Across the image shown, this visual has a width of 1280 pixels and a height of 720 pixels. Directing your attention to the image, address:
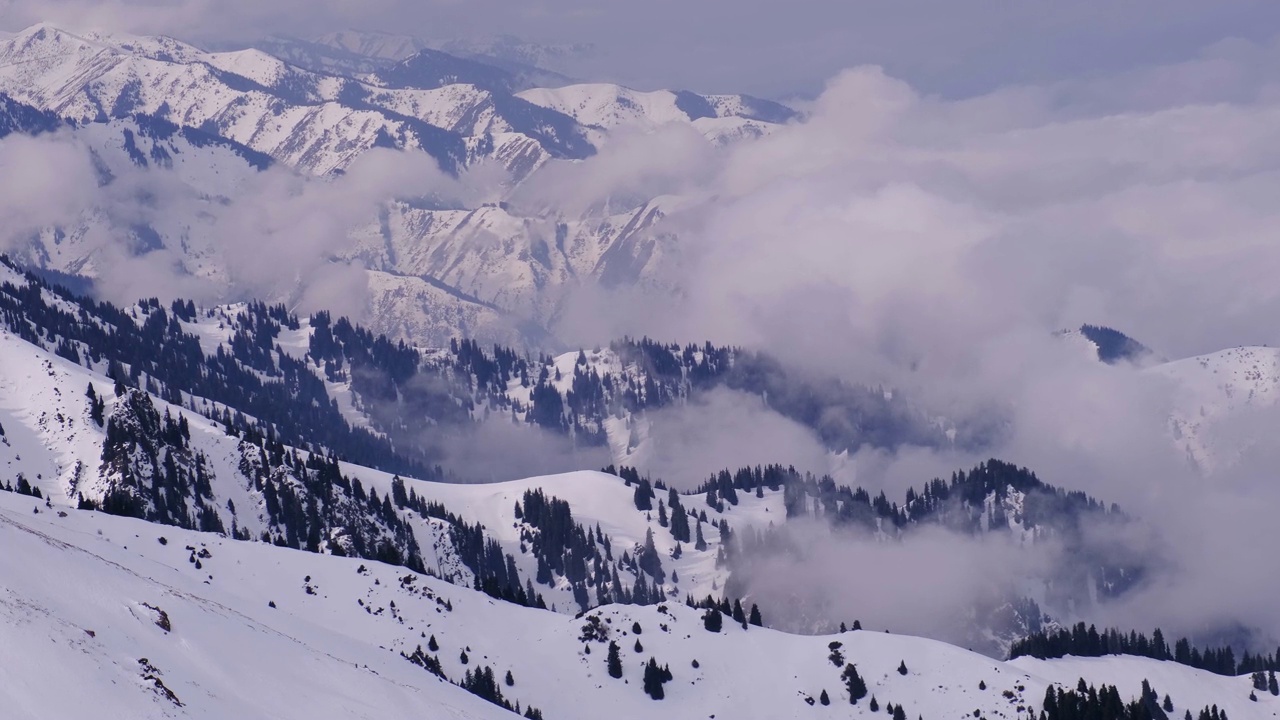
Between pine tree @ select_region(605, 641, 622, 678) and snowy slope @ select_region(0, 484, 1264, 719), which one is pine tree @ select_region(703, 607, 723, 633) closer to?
snowy slope @ select_region(0, 484, 1264, 719)

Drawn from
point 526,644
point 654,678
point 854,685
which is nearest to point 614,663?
point 654,678

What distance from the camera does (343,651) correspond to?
424 feet

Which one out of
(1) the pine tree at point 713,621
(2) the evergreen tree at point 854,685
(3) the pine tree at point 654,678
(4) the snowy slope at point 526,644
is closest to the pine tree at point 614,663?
(4) the snowy slope at point 526,644

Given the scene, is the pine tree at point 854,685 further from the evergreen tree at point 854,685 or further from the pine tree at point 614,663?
the pine tree at point 614,663

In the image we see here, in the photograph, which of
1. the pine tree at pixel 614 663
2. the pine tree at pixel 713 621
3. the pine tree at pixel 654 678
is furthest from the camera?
the pine tree at pixel 713 621

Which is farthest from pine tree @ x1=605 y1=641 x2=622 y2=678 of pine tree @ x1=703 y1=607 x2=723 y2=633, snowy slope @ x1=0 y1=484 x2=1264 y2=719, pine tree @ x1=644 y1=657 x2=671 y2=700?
pine tree @ x1=703 y1=607 x2=723 y2=633

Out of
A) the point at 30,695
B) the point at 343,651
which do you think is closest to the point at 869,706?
the point at 343,651

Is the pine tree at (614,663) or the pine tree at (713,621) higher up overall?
the pine tree at (713,621)

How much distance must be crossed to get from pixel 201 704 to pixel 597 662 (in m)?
101

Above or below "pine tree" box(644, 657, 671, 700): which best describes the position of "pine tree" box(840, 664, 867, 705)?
above

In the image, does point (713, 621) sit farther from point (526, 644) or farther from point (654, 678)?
point (526, 644)

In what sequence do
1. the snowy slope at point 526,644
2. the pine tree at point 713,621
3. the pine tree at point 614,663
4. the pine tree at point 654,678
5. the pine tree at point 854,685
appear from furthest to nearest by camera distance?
the pine tree at point 713,621, the pine tree at point 614,663, the pine tree at point 854,685, the pine tree at point 654,678, the snowy slope at point 526,644

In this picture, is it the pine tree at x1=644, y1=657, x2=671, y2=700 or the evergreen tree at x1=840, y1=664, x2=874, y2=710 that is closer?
the pine tree at x1=644, y1=657, x2=671, y2=700

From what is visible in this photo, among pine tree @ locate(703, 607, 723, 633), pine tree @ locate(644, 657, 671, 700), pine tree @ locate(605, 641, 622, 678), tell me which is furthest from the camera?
pine tree @ locate(703, 607, 723, 633)
